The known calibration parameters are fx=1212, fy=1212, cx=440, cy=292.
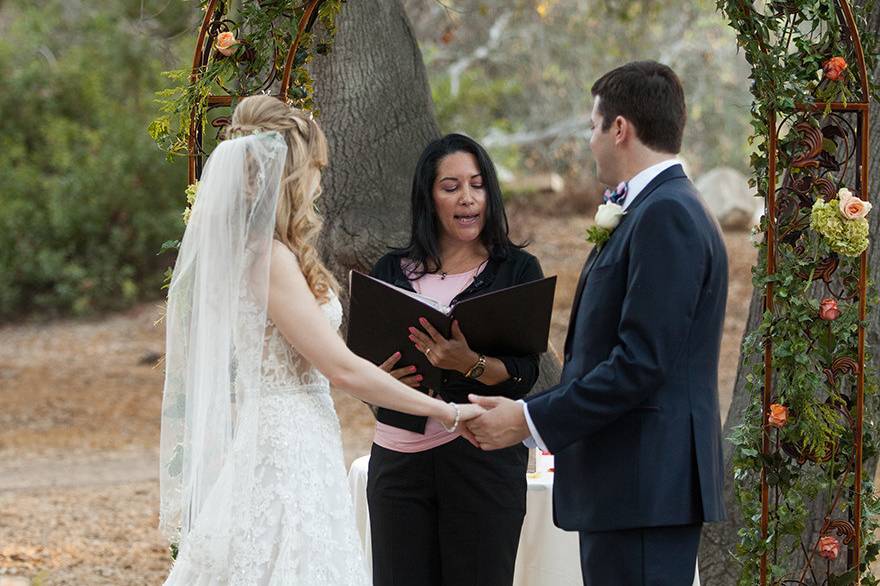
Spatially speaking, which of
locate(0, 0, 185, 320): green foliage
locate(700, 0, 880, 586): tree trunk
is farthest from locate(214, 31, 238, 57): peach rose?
locate(0, 0, 185, 320): green foliage

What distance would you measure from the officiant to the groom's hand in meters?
0.28

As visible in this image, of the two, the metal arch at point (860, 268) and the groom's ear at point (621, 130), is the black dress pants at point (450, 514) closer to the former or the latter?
the metal arch at point (860, 268)

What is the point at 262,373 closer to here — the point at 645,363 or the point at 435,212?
the point at 435,212

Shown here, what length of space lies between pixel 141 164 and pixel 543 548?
11495mm

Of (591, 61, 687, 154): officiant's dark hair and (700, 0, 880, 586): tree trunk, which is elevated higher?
(591, 61, 687, 154): officiant's dark hair

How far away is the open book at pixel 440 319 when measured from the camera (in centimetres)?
364

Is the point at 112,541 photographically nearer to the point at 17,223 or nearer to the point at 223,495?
the point at 223,495

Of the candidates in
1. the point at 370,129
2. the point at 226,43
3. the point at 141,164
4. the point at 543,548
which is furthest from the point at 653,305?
the point at 141,164

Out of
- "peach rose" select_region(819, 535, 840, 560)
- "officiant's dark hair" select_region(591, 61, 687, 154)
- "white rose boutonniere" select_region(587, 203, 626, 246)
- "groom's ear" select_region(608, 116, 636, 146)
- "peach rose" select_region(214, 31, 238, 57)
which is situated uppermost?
"peach rose" select_region(214, 31, 238, 57)

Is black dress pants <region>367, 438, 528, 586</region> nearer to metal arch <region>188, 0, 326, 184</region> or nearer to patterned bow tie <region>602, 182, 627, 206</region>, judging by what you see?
patterned bow tie <region>602, 182, 627, 206</region>

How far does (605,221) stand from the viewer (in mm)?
3195

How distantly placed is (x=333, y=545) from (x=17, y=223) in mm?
12354

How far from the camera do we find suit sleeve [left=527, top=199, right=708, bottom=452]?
9.95 ft

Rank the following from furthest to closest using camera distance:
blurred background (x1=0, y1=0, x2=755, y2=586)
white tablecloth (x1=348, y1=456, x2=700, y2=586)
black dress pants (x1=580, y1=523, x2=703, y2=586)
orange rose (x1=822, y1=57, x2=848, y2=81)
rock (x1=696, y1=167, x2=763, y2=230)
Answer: rock (x1=696, y1=167, x2=763, y2=230), blurred background (x1=0, y1=0, x2=755, y2=586), white tablecloth (x1=348, y1=456, x2=700, y2=586), orange rose (x1=822, y1=57, x2=848, y2=81), black dress pants (x1=580, y1=523, x2=703, y2=586)
